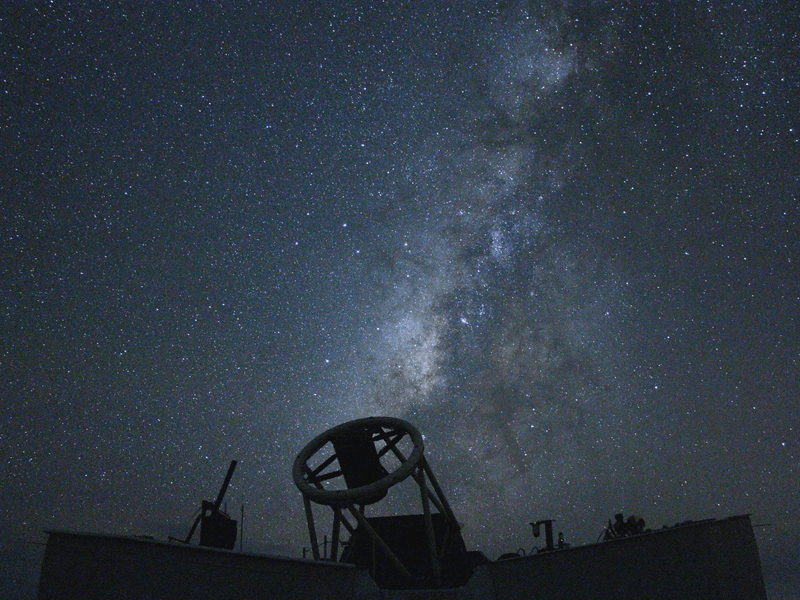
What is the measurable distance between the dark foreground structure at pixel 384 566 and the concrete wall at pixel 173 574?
0.07ft

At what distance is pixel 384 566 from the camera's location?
60.3ft

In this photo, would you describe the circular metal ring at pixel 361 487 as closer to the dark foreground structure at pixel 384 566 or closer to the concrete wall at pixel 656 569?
the dark foreground structure at pixel 384 566

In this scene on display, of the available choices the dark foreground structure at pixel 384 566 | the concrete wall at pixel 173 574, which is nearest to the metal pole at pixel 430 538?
the dark foreground structure at pixel 384 566

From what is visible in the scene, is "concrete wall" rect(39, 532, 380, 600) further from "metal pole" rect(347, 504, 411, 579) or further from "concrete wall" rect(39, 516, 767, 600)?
"metal pole" rect(347, 504, 411, 579)

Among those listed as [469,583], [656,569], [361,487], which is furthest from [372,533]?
[656,569]

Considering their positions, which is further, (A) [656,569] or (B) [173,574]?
(A) [656,569]

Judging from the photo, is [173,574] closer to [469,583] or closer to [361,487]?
[361,487]

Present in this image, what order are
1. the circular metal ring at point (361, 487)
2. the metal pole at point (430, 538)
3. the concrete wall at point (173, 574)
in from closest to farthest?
the concrete wall at point (173, 574) → the circular metal ring at point (361, 487) → the metal pole at point (430, 538)

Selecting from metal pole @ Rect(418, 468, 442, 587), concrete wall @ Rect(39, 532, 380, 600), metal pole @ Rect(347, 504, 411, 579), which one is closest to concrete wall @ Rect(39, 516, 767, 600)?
concrete wall @ Rect(39, 532, 380, 600)

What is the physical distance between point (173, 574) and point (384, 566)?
26.6 ft

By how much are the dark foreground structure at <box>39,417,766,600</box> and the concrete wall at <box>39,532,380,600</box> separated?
2 cm

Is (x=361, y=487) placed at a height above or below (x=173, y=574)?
above

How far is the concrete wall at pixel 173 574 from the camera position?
1244 cm

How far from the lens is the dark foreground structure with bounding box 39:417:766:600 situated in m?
12.6
